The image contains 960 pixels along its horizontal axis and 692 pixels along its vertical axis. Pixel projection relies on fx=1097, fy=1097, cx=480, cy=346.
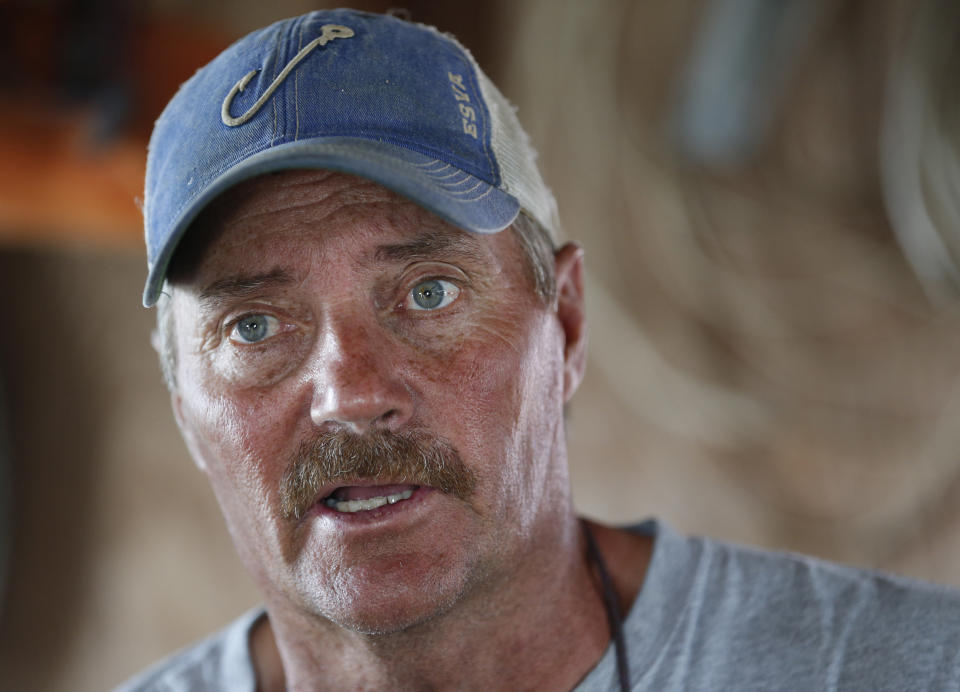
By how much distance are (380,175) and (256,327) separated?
0.22m

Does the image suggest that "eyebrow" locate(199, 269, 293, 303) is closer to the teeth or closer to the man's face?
the man's face

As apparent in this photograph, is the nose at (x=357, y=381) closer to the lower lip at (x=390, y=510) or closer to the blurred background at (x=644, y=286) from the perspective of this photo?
the lower lip at (x=390, y=510)

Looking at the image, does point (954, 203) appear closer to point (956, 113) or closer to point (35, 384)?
point (956, 113)

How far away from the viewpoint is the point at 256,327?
1.13 metres

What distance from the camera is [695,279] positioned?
2.83 metres

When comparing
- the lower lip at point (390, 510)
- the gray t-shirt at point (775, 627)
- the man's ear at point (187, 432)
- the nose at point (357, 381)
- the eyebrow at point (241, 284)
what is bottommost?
the gray t-shirt at point (775, 627)

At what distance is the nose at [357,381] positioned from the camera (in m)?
1.03

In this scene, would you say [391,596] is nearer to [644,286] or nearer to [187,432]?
[187,432]

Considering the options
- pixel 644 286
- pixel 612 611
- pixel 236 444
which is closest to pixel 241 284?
pixel 236 444

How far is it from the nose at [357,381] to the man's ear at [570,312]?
0.87 feet

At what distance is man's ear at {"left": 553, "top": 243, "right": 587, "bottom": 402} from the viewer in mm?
1266

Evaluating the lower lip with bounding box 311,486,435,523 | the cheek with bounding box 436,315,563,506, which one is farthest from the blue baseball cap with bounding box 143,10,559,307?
the lower lip with bounding box 311,486,435,523

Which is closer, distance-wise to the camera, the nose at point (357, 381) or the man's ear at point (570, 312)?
the nose at point (357, 381)

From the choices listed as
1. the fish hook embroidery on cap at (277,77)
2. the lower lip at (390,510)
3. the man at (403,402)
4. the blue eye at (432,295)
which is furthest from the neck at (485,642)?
the fish hook embroidery on cap at (277,77)
